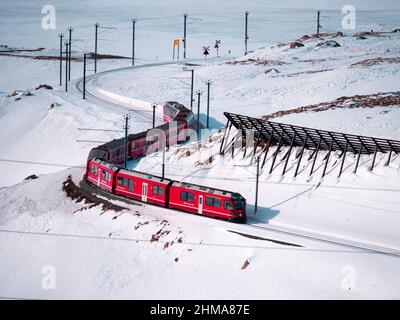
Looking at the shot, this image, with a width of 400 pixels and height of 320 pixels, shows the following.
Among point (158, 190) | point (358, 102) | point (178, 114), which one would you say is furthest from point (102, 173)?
point (358, 102)

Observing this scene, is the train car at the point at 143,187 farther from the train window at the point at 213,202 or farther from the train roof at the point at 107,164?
the train window at the point at 213,202

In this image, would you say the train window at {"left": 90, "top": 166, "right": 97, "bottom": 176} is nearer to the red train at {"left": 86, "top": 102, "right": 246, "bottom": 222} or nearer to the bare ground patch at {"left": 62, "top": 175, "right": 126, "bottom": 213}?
the red train at {"left": 86, "top": 102, "right": 246, "bottom": 222}

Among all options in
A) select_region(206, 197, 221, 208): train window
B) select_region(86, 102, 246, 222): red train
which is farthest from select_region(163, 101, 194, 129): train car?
select_region(206, 197, 221, 208): train window

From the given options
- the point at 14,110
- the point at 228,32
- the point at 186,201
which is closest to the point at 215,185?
the point at 186,201

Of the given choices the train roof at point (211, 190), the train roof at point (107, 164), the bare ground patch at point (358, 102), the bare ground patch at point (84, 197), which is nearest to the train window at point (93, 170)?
the train roof at point (107, 164)

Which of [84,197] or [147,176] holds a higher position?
[147,176]

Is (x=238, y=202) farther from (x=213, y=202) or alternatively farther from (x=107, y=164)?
(x=107, y=164)
